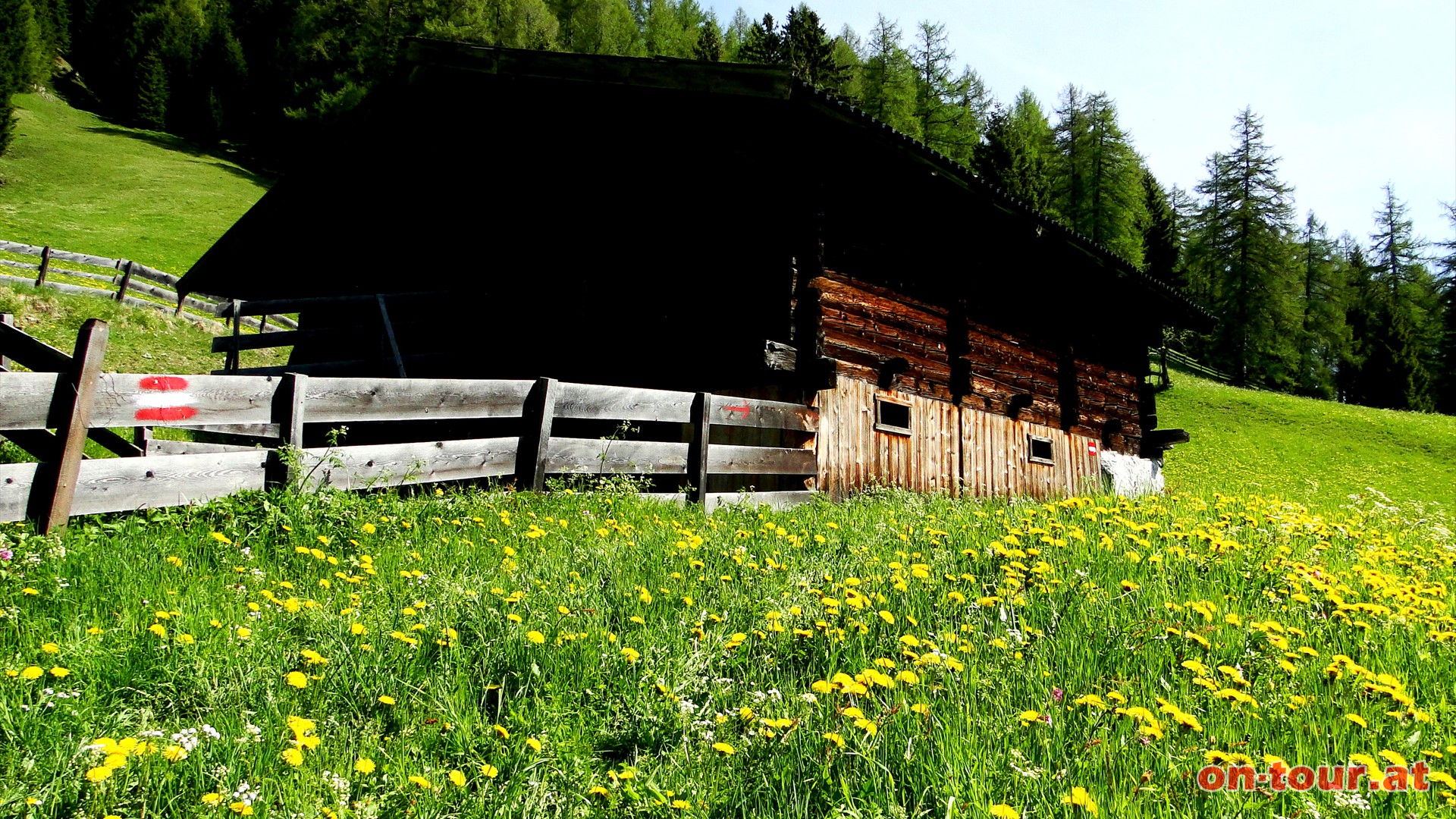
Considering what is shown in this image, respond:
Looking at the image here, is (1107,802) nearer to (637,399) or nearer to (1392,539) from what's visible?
(637,399)

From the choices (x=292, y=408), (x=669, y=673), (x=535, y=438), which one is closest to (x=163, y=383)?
(x=292, y=408)

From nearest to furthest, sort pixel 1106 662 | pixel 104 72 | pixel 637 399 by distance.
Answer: pixel 1106 662, pixel 637 399, pixel 104 72

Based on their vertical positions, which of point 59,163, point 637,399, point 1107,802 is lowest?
point 1107,802

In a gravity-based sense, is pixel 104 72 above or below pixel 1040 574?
above

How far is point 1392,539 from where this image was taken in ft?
25.7

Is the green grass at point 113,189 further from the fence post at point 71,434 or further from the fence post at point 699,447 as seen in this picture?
the fence post at point 71,434

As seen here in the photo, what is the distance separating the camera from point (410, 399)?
19.2ft

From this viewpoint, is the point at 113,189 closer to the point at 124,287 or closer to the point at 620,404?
the point at 124,287

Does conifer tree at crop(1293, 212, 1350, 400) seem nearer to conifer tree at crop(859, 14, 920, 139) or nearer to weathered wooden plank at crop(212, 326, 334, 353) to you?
conifer tree at crop(859, 14, 920, 139)

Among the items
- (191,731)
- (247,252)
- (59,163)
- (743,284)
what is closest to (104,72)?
(59,163)

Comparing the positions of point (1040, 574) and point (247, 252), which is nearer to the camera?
point (1040, 574)

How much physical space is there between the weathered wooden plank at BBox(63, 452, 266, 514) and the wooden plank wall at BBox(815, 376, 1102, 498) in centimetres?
589

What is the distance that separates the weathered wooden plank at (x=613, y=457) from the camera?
6461mm

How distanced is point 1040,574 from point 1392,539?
654 cm
